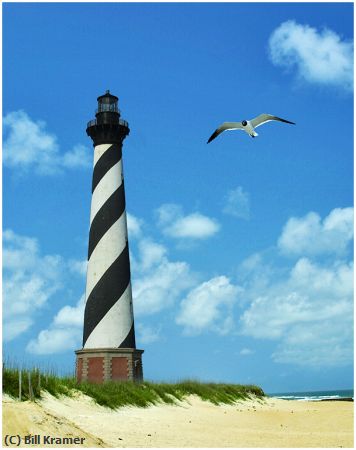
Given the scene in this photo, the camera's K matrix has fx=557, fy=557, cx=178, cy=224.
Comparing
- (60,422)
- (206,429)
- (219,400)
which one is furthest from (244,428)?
(219,400)

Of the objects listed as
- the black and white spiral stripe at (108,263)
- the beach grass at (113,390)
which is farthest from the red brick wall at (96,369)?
the beach grass at (113,390)

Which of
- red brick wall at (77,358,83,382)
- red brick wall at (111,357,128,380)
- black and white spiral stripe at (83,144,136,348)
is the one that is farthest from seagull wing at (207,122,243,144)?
red brick wall at (77,358,83,382)

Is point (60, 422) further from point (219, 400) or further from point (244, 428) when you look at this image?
point (219, 400)

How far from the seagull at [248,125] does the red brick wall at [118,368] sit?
43.3 feet

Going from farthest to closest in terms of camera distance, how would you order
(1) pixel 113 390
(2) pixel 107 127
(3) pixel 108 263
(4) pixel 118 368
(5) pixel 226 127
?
(2) pixel 107 127 → (3) pixel 108 263 → (4) pixel 118 368 → (1) pixel 113 390 → (5) pixel 226 127

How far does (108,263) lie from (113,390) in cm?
807

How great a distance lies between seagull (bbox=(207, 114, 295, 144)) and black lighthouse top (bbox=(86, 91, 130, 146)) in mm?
13245

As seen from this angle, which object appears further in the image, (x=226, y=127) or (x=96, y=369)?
(x=96, y=369)

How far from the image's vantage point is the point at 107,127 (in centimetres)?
2778

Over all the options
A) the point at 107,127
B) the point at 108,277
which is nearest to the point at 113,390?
the point at 108,277

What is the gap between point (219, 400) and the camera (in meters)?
26.2

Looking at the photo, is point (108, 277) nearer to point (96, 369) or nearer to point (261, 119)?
point (96, 369)

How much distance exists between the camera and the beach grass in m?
13.8

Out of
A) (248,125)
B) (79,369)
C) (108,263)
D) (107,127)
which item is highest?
(107,127)
